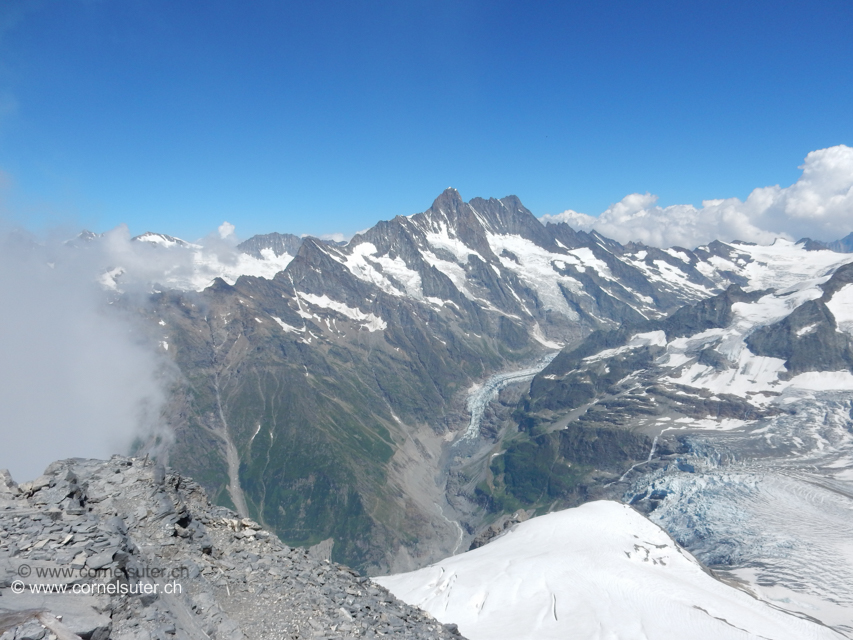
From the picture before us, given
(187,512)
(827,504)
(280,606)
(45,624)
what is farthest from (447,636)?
(827,504)

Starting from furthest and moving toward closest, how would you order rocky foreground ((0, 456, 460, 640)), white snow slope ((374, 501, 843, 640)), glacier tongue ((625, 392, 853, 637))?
glacier tongue ((625, 392, 853, 637))
white snow slope ((374, 501, 843, 640))
rocky foreground ((0, 456, 460, 640))

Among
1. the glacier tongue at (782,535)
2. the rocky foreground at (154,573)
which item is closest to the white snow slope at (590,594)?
the rocky foreground at (154,573)

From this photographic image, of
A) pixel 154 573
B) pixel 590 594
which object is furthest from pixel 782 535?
pixel 154 573

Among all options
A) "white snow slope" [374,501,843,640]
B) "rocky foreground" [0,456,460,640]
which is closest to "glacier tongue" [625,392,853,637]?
"white snow slope" [374,501,843,640]

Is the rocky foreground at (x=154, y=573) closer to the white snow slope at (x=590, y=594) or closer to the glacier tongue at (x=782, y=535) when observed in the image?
the white snow slope at (x=590, y=594)

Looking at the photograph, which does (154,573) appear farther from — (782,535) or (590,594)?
(782,535)

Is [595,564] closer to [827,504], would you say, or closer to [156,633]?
[156,633]

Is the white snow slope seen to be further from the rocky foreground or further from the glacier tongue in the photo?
the glacier tongue
